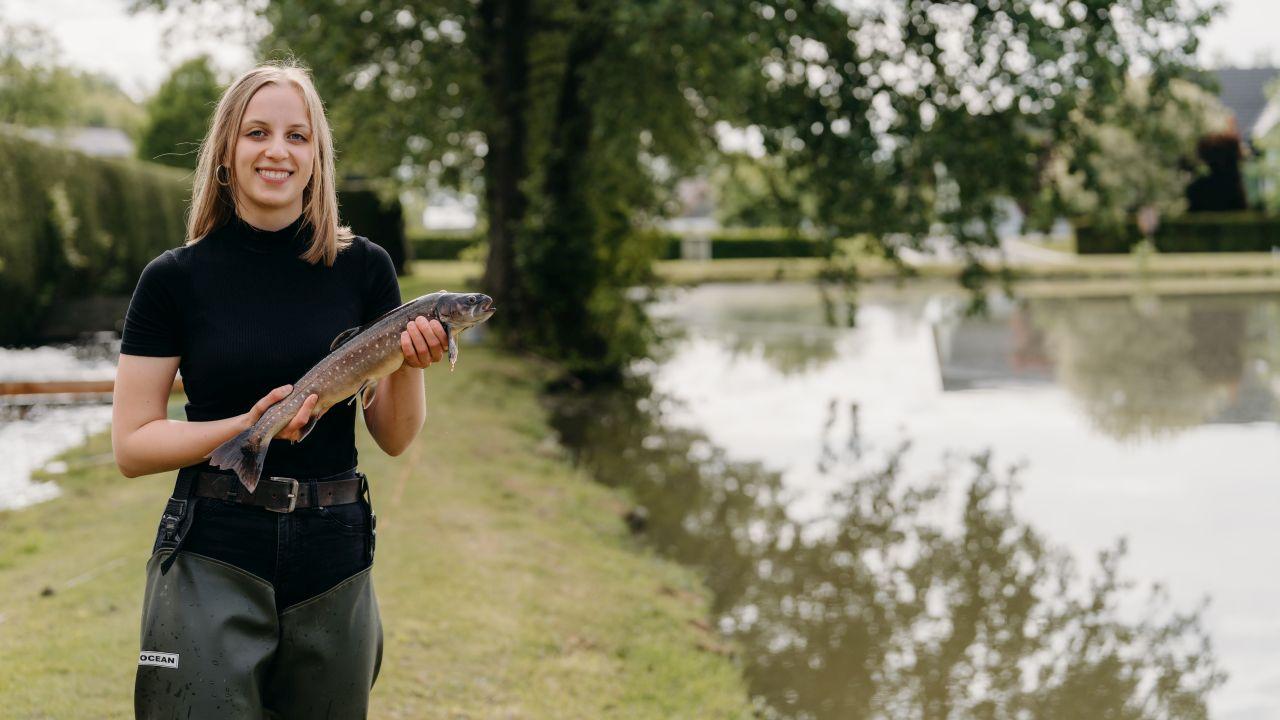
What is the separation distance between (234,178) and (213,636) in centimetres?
101

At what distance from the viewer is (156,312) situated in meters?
2.38

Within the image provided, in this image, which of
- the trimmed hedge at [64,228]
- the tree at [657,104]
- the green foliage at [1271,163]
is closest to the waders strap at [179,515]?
the tree at [657,104]

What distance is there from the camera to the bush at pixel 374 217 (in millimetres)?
31922

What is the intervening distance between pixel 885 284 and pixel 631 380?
25211mm

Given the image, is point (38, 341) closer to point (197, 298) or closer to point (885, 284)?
point (197, 298)

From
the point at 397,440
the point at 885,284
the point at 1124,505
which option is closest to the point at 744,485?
the point at 1124,505

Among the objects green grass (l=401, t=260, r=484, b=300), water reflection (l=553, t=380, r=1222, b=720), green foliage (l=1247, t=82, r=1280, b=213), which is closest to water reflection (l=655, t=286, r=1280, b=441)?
water reflection (l=553, t=380, r=1222, b=720)

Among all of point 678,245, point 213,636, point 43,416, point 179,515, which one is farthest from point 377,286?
point 678,245

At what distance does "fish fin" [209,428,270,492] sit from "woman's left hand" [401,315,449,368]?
0.36 meters

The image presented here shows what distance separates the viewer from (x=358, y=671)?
2.62 metres

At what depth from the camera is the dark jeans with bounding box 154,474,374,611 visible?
2438 mm

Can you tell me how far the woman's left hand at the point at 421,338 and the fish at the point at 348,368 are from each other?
2 cm

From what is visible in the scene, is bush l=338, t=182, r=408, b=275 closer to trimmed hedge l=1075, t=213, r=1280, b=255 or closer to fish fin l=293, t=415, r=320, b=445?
fish fin l=293, t=415, r=320, b=445

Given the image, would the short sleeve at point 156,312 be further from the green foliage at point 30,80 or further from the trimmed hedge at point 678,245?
the green foliage at point 30,80
